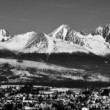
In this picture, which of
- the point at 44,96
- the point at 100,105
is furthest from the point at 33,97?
the point at 100,105

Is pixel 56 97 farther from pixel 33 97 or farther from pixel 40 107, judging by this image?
pixel 40 107

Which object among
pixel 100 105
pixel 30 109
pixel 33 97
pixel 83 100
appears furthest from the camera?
pixel 33 97

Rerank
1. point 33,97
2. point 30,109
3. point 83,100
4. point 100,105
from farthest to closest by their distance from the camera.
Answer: point 33,97 → point 83,100 → point 100,105 → point 30,109

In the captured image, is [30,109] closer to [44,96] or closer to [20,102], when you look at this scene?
[20,102]

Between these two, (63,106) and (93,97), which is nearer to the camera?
(63,106)

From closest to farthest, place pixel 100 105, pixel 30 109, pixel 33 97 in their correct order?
1. pixel 30 109
2. pixel 100 105
3. pixel 33 97

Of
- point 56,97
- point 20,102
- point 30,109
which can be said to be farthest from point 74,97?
point 30,109

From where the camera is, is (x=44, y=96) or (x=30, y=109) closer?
(x=30, y=109)

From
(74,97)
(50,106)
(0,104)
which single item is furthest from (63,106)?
(74,97)
